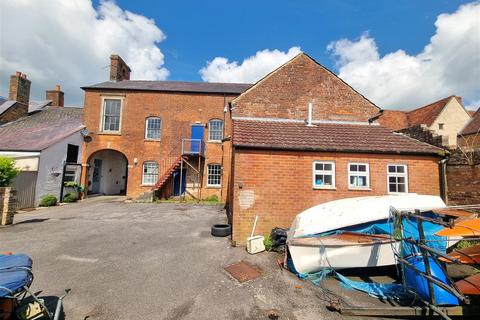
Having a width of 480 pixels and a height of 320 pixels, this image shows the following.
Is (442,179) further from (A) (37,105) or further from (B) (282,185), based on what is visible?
(A) (37,105)

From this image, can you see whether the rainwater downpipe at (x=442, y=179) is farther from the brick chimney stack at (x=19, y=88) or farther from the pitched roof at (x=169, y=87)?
the brick chimney stack at (x=19, y=88)

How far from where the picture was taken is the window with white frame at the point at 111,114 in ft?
61.8

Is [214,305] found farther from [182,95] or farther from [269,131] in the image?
[182,95]

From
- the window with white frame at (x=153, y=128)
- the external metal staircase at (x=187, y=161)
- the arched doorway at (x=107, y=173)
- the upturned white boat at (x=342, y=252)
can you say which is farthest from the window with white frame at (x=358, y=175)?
the arched doorway at (x=107, y=173)

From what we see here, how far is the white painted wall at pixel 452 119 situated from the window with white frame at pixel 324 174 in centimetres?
2436

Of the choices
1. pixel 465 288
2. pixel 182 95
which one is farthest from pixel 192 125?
pixel 465 288

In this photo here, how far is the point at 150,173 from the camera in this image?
18594 mm

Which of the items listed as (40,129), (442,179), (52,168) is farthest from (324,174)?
(40,129)

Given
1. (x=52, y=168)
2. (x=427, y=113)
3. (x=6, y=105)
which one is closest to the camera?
(x=52, y=168)

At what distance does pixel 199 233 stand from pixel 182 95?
14006 millimetres

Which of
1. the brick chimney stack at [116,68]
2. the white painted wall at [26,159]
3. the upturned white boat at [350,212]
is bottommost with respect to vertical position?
the upturned white boat at [350,212]

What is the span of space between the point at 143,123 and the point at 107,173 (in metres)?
6.84

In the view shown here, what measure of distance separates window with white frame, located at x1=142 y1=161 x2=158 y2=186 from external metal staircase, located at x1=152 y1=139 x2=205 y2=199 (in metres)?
0.56

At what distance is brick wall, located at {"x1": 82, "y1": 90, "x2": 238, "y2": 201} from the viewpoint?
725 inches
